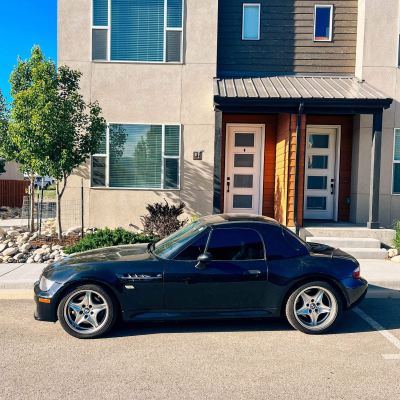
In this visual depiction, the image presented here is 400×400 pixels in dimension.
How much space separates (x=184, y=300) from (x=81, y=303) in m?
1.18

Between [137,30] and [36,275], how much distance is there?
277 inches

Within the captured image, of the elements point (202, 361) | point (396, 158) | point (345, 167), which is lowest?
point (202, 361)

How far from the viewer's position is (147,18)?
1009 centimetres

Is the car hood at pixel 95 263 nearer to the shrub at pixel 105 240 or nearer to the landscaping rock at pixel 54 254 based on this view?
the shrub at pixel 105 240

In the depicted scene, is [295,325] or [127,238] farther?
[127,238]

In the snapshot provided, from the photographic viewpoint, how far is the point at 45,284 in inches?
171

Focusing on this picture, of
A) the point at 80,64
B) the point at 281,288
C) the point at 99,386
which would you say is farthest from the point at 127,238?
the point at 80,64

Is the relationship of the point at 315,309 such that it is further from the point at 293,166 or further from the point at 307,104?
the point at 307,104

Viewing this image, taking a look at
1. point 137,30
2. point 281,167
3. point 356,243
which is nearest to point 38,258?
point 281,167

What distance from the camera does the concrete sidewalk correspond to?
6105 mm

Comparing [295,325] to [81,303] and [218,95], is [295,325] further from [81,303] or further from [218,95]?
[218,95]

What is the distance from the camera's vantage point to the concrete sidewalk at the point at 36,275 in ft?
20.0

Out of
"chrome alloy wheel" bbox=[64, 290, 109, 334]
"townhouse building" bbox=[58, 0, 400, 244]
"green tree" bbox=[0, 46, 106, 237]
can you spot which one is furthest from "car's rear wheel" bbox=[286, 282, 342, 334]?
"green tree" bbox=[0, 46, 106, 237]

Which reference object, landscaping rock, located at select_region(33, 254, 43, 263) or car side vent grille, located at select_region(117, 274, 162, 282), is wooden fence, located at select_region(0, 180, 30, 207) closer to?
landscaping rock, located at select_region(33, 254, 43, 263)
